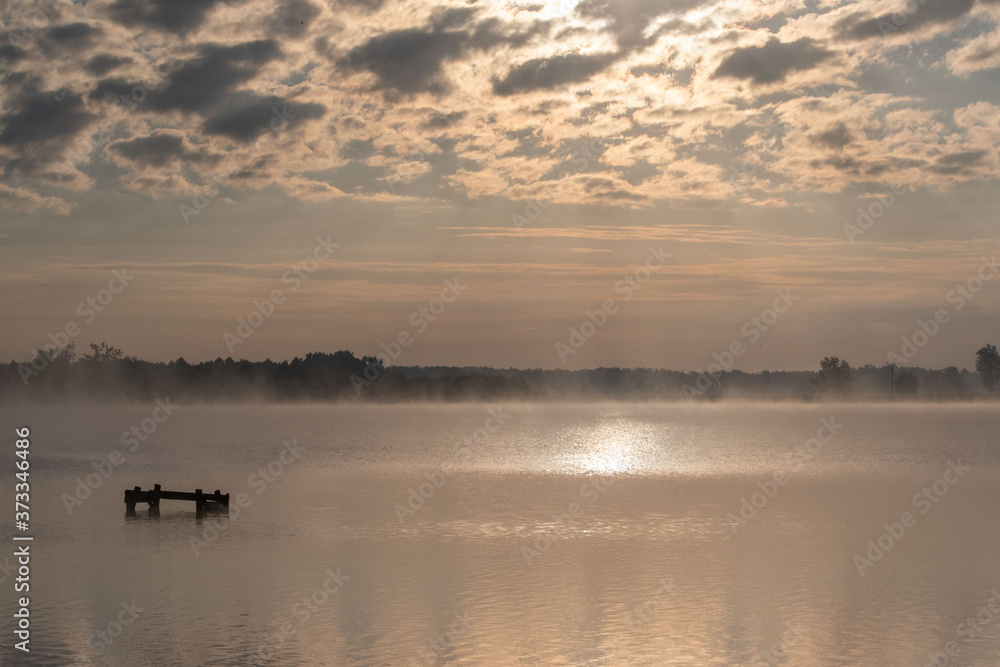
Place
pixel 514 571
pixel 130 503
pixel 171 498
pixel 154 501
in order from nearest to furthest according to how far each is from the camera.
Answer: pixel 514 571
pixel 171 498
pixel 130 503
pixel 154 501

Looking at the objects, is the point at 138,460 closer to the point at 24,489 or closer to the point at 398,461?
the point at 398,461

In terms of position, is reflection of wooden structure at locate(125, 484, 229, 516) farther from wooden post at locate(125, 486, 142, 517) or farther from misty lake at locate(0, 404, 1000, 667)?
misty lake at locate(0, 404, 1000, 667)

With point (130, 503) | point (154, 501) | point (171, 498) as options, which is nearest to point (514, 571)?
point (171, 498)

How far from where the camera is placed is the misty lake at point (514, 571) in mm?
23609

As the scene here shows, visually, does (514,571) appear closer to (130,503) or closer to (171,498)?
(171,498)

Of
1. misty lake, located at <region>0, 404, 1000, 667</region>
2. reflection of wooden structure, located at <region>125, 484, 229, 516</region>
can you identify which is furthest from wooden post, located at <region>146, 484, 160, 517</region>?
misty lake, located at <region>0, 404, 1000, 667</region>

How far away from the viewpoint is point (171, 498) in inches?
1810

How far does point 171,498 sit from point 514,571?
68.7 ft

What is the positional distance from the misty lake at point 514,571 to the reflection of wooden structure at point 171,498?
98cm

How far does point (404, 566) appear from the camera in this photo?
33.8 metres

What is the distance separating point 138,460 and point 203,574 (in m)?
58.7

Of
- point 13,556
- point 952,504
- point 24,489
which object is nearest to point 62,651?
Answer: point 13,556

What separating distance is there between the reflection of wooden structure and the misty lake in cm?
98

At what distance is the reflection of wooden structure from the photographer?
46.2 meters
